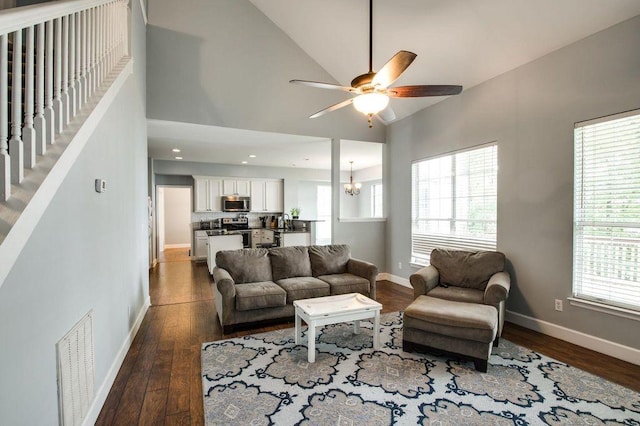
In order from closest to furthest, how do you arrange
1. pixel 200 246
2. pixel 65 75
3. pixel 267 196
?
pixel 65 75
pixel 200 246
pixel 267 196

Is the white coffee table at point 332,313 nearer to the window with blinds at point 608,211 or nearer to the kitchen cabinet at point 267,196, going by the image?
the window with blinds at point 608,211

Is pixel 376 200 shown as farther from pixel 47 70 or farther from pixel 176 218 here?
pixel 47 70

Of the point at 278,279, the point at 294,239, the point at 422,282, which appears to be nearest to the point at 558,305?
the point at 422,282

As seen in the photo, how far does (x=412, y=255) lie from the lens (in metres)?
5.30

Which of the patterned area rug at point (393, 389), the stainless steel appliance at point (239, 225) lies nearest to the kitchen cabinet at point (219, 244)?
the stainless steel appliance at point (239, 225)

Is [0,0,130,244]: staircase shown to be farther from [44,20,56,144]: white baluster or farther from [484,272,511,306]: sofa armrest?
[484,272,511,306]: sofa armrest

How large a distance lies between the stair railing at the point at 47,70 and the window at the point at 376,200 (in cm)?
820

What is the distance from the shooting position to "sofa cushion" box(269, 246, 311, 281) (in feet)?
13.7

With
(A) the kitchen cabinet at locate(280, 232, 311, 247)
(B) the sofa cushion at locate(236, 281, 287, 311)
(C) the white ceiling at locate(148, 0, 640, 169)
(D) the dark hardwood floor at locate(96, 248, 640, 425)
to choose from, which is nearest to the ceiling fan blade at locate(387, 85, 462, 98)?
(C) the white ceiling at locate(148, 0, 640, 169)

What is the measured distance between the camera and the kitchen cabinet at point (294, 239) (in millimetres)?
6246

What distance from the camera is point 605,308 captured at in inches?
114

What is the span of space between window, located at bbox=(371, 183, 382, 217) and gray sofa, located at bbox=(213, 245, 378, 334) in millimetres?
5532

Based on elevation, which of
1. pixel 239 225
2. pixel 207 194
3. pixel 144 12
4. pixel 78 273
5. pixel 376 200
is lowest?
pixel 239 225

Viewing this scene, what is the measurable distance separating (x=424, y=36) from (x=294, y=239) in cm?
410
